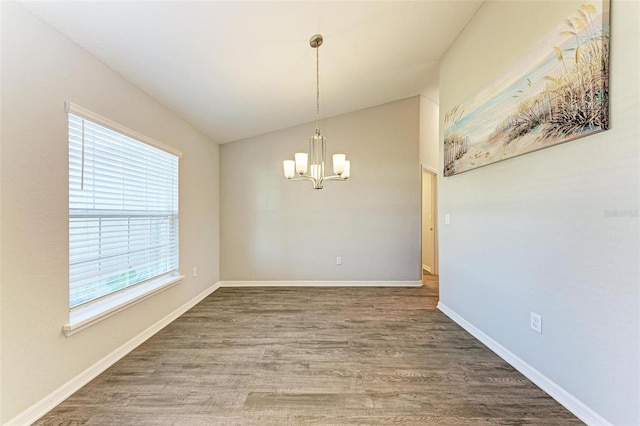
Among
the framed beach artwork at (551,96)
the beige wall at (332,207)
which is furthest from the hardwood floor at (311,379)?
the framed beach artwork at (551,96)

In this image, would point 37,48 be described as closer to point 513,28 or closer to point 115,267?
point 115,267

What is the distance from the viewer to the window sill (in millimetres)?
1716

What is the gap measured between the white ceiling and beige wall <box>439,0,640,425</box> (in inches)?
27.2

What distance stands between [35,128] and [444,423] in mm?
2978

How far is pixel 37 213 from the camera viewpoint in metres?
1.50

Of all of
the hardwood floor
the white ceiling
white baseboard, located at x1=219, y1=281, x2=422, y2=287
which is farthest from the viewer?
white baseboard, located at x1=219, y1=281, x2=422, y2=287

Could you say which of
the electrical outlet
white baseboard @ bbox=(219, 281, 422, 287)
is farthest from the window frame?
the electrical outlet

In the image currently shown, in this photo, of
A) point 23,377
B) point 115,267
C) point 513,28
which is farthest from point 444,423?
point 513,28

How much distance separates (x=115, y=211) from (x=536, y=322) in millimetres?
3395

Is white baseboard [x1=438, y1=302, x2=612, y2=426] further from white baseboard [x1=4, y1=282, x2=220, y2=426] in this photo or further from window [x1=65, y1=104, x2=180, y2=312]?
window [x1=65, y1=104, x2=180, y2=312]

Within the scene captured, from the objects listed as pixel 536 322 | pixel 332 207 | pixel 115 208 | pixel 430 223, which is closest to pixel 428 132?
pixel 430 223

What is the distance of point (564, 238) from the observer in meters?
1.55

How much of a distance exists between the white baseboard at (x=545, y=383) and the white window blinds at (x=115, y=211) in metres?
3.31

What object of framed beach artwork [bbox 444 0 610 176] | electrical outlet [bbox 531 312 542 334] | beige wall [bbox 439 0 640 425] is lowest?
electrical outlet [bbox 531 312 542 334]
